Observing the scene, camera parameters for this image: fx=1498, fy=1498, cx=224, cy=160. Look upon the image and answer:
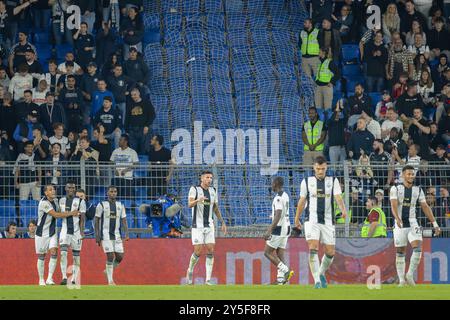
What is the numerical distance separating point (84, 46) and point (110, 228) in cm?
682

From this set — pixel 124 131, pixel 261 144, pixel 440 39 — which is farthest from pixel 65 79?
pixel 440 39

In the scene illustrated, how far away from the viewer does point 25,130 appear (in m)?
32.8

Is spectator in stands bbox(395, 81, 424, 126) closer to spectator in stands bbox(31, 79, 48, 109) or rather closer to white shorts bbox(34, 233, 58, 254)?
spectator in stands bbox(31, 79, 48, 109)

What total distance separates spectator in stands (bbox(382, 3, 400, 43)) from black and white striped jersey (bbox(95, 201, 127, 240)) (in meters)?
10.4

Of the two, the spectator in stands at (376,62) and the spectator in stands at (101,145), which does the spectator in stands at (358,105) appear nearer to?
the spectator in stands at (376,62)

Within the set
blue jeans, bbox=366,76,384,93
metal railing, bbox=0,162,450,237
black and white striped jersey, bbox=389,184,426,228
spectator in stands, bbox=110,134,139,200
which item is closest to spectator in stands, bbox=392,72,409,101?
blue jeans, bbox=366,76,384,93

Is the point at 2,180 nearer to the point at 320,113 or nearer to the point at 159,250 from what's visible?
the point at 159,250

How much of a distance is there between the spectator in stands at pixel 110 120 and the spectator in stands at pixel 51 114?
76cm

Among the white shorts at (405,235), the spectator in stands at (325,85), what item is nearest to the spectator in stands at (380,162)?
the white shorts at (405,235)

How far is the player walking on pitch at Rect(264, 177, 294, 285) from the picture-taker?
28.2 m

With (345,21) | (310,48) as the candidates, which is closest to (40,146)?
(310,48)

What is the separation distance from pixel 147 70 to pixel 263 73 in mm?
3138

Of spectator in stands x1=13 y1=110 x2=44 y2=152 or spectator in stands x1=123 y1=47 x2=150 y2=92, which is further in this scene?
→ spectator in stands x1=123 y1=47 x2=150 y2=92

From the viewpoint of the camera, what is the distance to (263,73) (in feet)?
121
